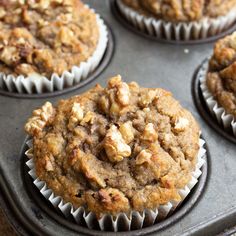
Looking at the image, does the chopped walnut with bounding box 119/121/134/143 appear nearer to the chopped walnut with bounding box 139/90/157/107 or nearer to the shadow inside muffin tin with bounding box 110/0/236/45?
the chopped walnut with bounding box 139/90/157/107

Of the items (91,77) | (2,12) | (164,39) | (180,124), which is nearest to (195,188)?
(180,124)

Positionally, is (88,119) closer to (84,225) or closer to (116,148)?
(116,148)

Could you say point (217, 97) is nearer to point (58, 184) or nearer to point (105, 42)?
point (105, 42)

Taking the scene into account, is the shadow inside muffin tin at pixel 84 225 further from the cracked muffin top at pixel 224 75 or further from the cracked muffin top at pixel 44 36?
the cracked muffin top at pixel 44 36

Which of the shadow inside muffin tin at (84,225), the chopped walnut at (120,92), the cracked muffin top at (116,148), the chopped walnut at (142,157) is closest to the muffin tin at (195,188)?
the shadow inside muffin tin at (84,225)

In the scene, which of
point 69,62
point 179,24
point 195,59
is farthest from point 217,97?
point 69,62

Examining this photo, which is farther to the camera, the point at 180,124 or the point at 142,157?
the point at 180,124
